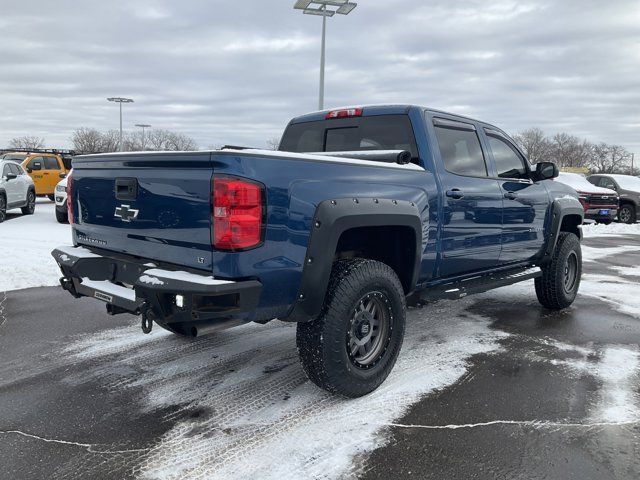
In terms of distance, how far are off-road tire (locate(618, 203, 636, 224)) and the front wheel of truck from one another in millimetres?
18923

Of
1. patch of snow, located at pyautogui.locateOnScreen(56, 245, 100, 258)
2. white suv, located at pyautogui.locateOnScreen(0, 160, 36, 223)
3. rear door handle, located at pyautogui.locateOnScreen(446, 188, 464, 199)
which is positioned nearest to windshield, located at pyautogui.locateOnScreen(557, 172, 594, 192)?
rear door handle, located at pyautogui.locateOnScreen(446, 188, 464, 199)

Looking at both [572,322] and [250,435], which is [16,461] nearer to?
[250,435]

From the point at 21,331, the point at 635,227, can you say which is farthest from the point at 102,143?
the point at 21,331

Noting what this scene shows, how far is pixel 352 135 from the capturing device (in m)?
4.59

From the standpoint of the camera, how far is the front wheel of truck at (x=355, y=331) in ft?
10.4

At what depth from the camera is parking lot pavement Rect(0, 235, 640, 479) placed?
2.68 meters

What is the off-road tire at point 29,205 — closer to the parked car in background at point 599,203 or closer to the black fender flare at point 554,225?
the black fender flare at point 554,225

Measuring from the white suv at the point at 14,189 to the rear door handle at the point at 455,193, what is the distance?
507 inches

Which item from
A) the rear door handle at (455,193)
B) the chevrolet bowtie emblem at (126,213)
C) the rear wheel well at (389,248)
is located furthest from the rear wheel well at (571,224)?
the chevrolet bowtie emblem at (126,213)

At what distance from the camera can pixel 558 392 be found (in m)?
3.59

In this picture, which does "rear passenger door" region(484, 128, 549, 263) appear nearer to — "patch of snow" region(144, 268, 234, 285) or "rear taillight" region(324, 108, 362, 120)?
"rear taillight" region(324, 108, 362, 120)

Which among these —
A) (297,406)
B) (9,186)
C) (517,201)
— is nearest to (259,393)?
(297,406)

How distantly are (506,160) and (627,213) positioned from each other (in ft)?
55.9

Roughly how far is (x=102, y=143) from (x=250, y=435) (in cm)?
8841
